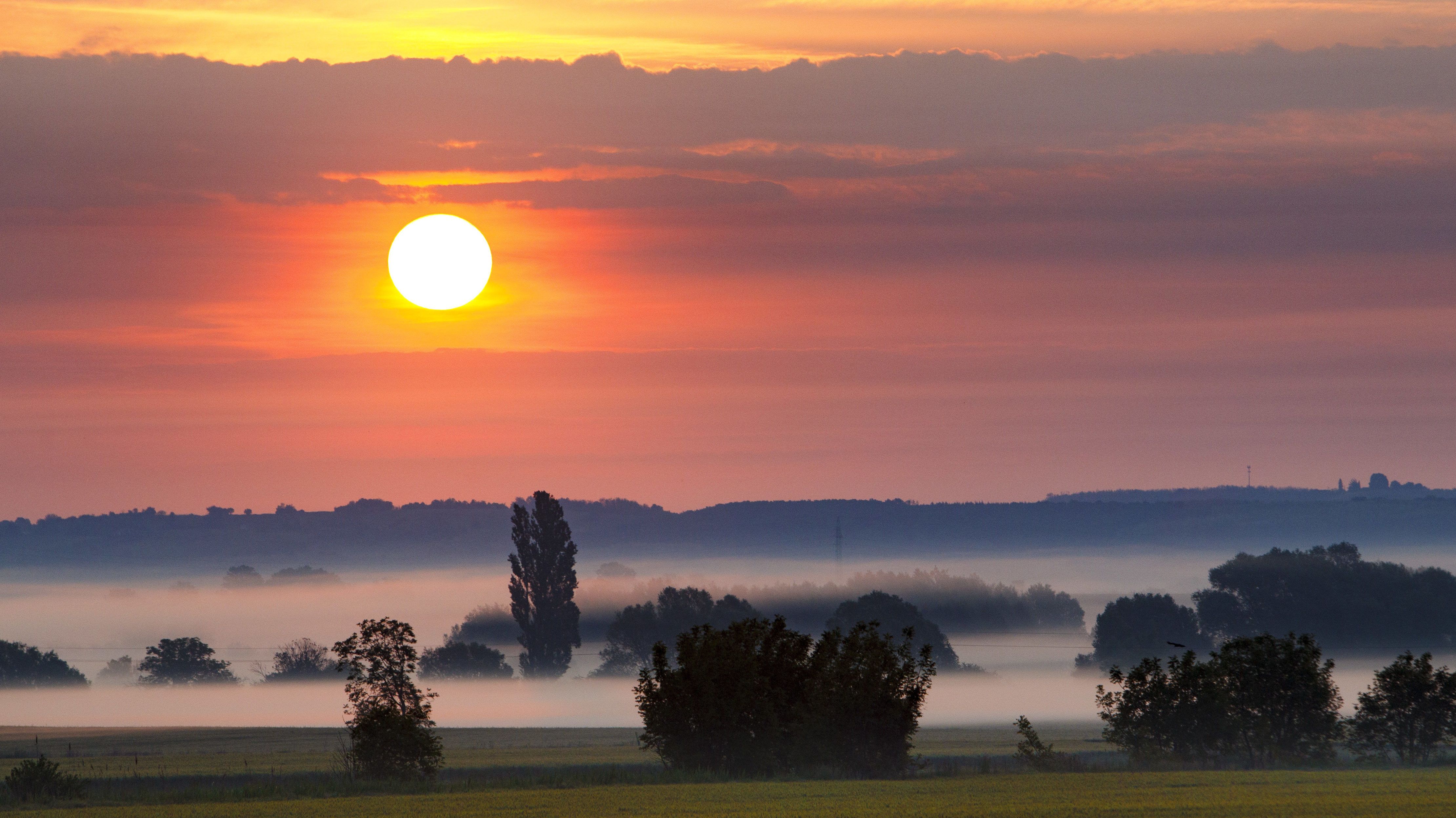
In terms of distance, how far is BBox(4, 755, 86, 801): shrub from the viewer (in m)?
84.3

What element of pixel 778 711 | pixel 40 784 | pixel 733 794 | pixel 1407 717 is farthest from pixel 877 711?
pixel 40 784

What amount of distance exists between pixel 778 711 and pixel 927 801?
23431 millimetres

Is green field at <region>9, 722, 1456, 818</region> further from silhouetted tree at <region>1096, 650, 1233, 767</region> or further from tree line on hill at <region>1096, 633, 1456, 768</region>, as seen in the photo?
silhouetted tree at <region>1096, 650, 1233, 767</region>

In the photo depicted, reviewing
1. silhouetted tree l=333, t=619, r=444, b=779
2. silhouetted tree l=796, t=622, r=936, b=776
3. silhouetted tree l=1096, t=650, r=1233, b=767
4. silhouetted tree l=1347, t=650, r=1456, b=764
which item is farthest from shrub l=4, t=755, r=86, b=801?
silhouetted tree l=1347, t=650, r=1456, b=764

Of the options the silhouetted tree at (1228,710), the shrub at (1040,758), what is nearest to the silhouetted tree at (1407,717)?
the silhouetted tree at (1228,710)

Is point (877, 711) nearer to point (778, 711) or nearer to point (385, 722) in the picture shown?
point (778, 711)

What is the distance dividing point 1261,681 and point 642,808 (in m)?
54.3

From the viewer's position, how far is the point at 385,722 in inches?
3723

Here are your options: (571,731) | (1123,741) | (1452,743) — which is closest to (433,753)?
(1123,741)

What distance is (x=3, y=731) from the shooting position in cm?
18862

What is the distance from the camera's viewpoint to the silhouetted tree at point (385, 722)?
309 feet

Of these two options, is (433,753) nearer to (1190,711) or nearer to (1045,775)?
(1045,775)

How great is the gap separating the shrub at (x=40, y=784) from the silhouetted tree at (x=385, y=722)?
15.8 meters

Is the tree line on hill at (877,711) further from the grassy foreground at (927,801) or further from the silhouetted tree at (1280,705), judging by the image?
the grassy foreground at (927,801)
